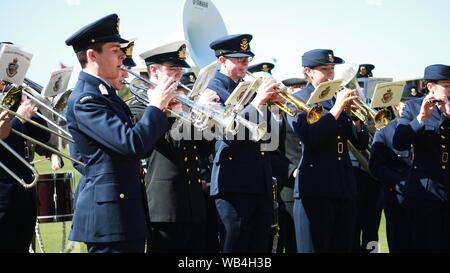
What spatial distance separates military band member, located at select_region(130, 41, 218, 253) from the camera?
21.5 feet

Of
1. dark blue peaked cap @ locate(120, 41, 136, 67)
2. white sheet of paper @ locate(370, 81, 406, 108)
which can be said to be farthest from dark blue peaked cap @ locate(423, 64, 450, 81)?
dark blue peaked cap @ locate(120, 41, 136, 67)

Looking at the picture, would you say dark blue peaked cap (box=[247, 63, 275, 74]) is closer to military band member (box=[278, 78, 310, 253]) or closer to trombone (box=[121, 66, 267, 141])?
military band member (box=[278, 78, 310, 253])

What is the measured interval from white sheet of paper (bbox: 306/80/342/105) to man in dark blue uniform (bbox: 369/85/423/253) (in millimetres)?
1571

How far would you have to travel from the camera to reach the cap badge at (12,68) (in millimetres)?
6184

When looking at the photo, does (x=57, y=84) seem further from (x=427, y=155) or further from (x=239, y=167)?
(x=427, y=155)

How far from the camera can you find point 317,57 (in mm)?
7895

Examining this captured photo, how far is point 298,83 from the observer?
1108 centimetres

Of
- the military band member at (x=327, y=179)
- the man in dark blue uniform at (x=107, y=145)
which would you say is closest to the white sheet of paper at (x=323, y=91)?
the military band member at (x=327, y=179)

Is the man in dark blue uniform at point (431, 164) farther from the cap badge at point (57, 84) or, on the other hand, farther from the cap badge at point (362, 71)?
the cap badge at point (362, 71)

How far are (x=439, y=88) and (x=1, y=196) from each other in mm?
4319

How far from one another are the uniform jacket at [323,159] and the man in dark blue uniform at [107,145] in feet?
7.62

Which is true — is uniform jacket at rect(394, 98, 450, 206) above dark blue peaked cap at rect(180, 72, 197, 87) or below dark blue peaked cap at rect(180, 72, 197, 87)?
below
